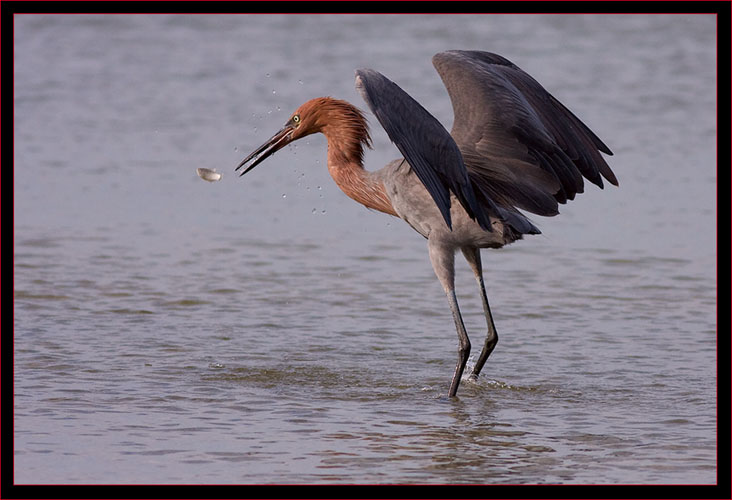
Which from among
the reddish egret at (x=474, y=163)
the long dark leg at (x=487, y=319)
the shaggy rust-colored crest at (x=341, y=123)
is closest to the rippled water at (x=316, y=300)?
the long dark leg at (x=487, y=319)

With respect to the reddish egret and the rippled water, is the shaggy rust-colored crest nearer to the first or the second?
the reddish egret

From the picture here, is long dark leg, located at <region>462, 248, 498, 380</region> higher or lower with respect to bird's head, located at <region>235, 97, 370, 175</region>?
lower

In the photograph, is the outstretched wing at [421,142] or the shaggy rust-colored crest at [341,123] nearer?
the outstretched wing at [421,142]

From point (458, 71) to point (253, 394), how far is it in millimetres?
2177

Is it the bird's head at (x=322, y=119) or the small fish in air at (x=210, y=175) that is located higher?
the bird's head at (x=322, y=119)

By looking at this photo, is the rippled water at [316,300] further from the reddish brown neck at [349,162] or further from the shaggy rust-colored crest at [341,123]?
the shaggy rust-colored crest at [341,123]

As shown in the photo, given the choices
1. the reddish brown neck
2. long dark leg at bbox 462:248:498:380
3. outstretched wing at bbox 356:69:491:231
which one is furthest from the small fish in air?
A: outstretched wing at bbox 356:69:491:231

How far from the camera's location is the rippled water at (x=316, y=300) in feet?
19.1

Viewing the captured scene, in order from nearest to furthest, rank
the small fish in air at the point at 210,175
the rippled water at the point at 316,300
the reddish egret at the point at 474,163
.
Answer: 1. the rippled water at the point at 316,300
2. the reddish egret at the point at 474,163
3. the small fish in air at the point at 210,175

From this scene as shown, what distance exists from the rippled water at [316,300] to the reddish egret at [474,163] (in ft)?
2.51

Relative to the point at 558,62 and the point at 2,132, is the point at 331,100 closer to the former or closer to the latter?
the point at 2,132

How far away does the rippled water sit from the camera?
5809 millimetres

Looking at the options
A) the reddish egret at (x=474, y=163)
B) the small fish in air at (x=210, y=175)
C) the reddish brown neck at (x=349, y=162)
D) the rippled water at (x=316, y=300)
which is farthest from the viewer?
the small fish in air at (x=210, y=175)

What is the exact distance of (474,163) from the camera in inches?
275
